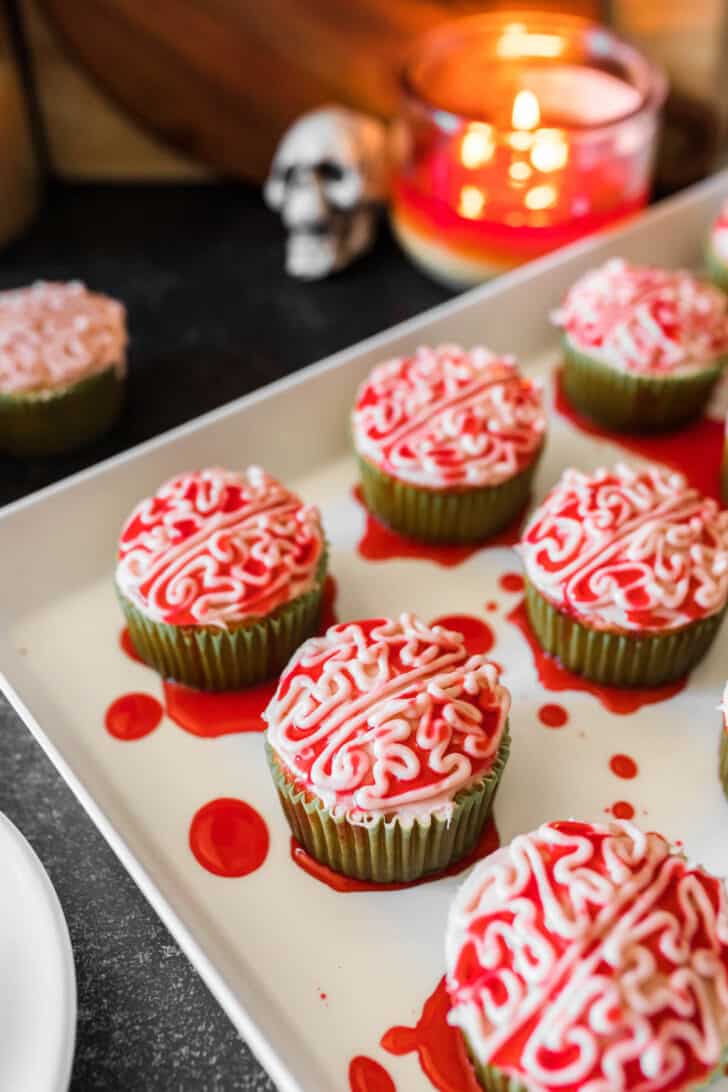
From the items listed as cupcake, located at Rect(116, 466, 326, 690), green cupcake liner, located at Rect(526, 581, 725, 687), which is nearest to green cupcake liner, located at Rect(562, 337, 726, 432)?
green cupcake liner, located at Rect(526, 581, 725, 687)

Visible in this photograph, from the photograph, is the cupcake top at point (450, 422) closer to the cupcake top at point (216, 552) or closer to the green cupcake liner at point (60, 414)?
the cupcake top at point (216, 552)

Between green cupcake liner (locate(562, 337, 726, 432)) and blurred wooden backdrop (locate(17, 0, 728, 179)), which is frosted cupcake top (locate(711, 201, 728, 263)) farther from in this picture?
blurred wooden backdrop (locate(17, 0, 728, 179))

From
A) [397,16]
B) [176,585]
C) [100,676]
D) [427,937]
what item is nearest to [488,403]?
[176,585]

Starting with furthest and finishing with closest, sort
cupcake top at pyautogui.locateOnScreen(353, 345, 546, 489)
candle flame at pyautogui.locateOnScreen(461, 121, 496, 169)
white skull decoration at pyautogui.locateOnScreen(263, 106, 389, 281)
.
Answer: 1. white skull decoration at pyautogui.locateOnScreen(263, 106, 389, 281)
2. candle flame at pyautogui.locateOnScreen(461, 121, 496, 169)
3. cupcake top at pyautogui.locateOnScreen(353, 345, 546, 489)

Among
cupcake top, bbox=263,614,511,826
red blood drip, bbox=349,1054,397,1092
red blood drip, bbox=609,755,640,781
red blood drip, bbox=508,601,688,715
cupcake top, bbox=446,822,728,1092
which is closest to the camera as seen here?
cupcake top, bbox=446,822,728,1092

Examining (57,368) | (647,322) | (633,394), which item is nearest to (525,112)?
(647,322)

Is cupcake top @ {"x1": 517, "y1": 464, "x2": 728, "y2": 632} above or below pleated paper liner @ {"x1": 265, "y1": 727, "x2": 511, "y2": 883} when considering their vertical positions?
above

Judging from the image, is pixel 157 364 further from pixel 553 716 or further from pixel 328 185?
pixel 553 716
